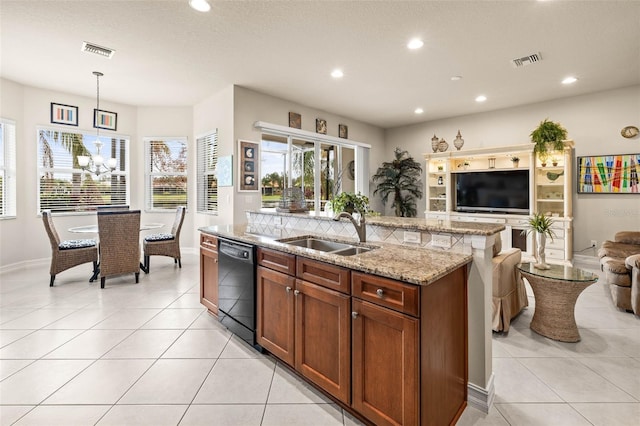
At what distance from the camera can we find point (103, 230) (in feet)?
12.7

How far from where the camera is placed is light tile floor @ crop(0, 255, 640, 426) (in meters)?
1.71

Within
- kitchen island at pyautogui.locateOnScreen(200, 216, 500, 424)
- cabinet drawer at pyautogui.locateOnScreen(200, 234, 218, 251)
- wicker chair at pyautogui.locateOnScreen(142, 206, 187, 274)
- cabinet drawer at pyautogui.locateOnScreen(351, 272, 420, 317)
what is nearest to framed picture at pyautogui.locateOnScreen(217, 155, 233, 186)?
wicker chair at pyautogui.locateOnScreen(142, 206, 187, 274)

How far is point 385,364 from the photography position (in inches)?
57.2

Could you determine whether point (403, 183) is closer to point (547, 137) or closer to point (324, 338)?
point (547, 137)

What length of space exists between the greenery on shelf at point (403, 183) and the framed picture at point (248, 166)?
11.5ft

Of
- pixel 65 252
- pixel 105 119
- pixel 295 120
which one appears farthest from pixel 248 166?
pixel 105 119

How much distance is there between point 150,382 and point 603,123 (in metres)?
7.08

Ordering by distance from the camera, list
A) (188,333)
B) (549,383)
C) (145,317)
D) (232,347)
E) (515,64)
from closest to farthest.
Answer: (549,383)
(232,347)
(188,333)
(145,317)
(515,64)

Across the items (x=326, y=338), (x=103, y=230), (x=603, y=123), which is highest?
(x=603, y=123)

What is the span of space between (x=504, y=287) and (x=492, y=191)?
383cm

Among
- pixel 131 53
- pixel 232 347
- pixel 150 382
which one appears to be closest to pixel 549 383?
pixel 232 347

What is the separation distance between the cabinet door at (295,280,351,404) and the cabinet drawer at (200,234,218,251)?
4.07ft

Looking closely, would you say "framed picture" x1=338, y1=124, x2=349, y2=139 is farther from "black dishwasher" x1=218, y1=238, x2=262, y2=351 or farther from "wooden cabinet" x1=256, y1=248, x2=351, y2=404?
"wooden cabinet" x1=256, y1=248, x2=351, y2=404

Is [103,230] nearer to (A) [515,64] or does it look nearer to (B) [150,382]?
(B) [150,382]
